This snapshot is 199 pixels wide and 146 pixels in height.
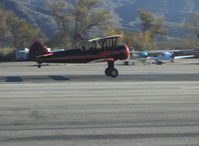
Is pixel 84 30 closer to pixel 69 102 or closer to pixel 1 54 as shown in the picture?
pixel 1 54

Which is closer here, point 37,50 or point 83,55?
point 83,55

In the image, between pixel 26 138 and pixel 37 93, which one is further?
pixel 37 93

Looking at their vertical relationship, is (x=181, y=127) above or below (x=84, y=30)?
below

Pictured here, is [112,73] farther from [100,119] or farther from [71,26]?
[71,26]

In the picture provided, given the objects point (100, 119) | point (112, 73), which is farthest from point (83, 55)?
point (100, 119)

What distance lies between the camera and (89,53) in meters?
24.3

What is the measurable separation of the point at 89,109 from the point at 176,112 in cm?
224

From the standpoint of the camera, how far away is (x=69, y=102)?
1165 centimetres

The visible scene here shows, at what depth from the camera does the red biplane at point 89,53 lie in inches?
932

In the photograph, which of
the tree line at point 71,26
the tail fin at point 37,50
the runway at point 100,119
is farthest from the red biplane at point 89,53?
the tree line at point 71,26

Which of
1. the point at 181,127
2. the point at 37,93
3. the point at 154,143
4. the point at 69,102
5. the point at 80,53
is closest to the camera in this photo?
the point at 154,143

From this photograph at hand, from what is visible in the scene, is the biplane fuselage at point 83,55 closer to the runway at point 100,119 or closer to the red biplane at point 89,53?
the red biplane at point 89,53

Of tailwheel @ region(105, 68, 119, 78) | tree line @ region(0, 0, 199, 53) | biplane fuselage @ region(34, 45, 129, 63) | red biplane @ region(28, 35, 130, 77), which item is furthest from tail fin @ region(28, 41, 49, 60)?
tree line @ region(0, 0, 199, 53)

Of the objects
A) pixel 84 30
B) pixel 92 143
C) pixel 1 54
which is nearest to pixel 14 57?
pixel 1 54
